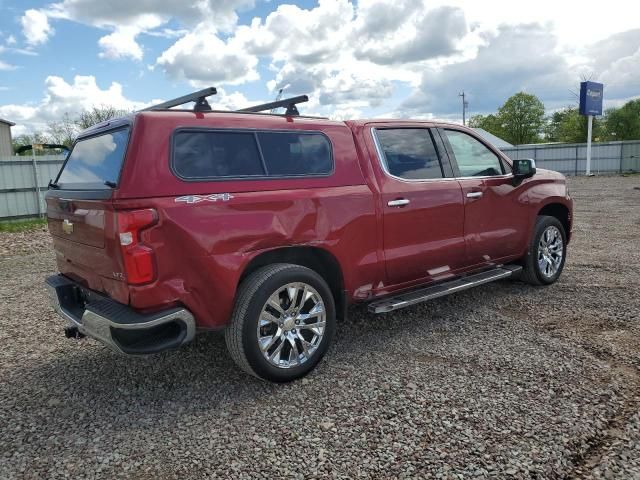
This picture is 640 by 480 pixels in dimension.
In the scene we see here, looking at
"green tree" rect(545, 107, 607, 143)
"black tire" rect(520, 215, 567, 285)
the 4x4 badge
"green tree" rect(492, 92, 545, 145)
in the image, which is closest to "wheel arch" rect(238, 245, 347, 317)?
the 4x4 badge

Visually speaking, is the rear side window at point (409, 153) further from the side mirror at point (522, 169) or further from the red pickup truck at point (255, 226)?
the side mirror at point (522, 169)

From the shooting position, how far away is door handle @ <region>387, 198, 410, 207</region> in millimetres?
4012

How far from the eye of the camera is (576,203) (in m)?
15.7

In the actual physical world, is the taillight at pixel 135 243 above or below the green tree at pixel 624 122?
below

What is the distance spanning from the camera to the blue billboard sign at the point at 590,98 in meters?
32.9

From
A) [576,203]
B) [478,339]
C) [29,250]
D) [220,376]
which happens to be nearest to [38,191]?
[29,250]

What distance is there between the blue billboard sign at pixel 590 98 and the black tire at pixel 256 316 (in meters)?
35.4

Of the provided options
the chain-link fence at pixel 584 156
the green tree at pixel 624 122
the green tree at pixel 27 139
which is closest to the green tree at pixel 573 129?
the green tree at pixel 624 122

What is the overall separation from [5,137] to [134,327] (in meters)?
38.9

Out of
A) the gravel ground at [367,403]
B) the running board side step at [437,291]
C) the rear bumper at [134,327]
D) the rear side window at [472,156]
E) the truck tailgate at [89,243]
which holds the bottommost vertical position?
the gravel ground at [367,403]

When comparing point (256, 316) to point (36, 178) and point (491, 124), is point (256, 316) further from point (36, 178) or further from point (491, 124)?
point (491, 124)

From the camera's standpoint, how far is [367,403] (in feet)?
10.5

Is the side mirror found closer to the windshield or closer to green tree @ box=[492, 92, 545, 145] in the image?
the windshield

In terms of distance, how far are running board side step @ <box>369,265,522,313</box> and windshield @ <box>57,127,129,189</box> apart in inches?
81.8
